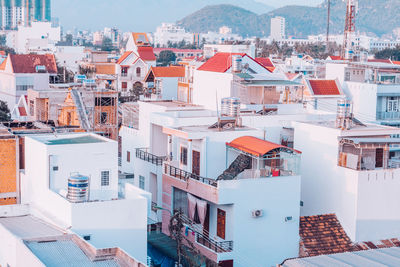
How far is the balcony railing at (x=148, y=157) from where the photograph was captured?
893 inches

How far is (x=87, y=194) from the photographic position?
52.4 feet

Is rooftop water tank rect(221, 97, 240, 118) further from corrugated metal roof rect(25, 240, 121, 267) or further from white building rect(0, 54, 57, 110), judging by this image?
white building rect(0, 54, 57, 110)

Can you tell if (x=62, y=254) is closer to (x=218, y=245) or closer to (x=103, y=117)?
(x=218, y=245)

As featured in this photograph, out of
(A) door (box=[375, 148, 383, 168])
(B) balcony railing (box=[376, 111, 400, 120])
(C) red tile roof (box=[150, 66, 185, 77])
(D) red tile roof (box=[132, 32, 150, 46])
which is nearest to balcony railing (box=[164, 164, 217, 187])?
(A) door (box=[375, 148, 383, 168])

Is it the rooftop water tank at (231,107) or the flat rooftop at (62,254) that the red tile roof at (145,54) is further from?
the flat rooftop at (62,254)

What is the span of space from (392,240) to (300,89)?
12456 mm

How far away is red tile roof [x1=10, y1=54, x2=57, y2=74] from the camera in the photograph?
5047 cm

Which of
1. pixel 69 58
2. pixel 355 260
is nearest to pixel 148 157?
pixel 355 260

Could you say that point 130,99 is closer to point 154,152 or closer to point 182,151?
point 154,152

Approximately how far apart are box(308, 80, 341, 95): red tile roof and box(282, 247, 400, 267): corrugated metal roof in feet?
61.3

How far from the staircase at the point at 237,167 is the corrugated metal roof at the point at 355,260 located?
6510 millimetres

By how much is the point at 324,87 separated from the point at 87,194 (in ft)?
58.4

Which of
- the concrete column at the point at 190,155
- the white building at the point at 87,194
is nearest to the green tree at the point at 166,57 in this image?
the concrete column at the point at 190,155

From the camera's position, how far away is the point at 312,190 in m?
20.7
